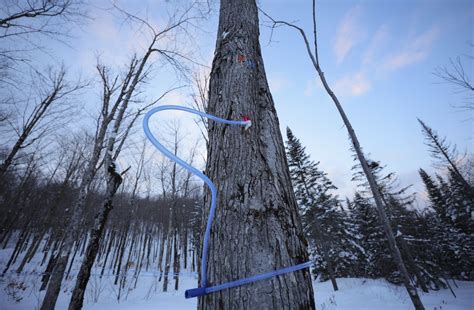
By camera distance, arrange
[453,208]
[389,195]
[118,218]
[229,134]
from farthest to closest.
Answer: [118,218], [453,208], [389,195], [229,134]

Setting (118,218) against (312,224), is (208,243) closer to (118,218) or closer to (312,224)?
(312,224)

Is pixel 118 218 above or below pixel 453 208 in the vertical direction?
→ above

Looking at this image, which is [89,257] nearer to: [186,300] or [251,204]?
[251,204]

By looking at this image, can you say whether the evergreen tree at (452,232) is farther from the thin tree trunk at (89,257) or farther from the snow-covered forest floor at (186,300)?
the thin tree trunk at (89,257)

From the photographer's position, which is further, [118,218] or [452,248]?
[118,218]

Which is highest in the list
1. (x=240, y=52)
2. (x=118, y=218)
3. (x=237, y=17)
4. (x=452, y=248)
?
(x=118, y=218)

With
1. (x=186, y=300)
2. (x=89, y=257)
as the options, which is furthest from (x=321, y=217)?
(x=89, y=257)

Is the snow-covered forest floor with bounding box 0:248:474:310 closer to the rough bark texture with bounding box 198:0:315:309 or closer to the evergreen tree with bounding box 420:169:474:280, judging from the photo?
the evergreen tree with bounding box 420:169:474:280

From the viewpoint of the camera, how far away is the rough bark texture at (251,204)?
75cm

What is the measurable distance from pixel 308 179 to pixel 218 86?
1825cm

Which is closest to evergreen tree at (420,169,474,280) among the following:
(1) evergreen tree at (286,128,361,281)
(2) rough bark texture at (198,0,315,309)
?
(1) evergreen tree at (286,128,361,281)

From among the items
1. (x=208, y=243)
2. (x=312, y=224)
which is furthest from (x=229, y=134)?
(x=312, y=224)

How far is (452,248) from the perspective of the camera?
18.5 metres

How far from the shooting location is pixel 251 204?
90 centimetres
